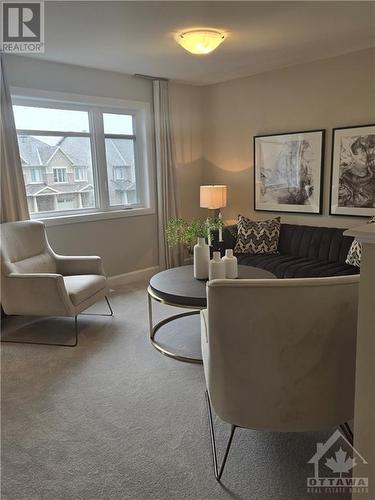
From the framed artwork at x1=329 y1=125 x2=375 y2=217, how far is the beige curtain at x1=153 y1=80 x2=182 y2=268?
1.99m

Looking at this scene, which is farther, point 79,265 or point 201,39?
point 79,265

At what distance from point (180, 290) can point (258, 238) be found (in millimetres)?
1770

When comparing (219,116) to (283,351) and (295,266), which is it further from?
(283,351)

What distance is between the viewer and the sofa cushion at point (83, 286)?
329cm

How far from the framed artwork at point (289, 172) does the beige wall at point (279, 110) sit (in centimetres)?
8

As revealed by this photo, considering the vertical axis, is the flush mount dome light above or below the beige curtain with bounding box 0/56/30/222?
above

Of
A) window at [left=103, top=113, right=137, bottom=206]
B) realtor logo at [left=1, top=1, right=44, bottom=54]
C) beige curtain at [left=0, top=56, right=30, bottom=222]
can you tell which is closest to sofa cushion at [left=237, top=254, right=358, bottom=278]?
window at [left=103, top=113, right=137, bottom=206]

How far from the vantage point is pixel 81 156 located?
4551 millimetres

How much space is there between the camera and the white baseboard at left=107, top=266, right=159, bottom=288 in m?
4.86

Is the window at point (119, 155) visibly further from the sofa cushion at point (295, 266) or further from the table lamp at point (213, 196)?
the sofa cushion at point (295, 266)

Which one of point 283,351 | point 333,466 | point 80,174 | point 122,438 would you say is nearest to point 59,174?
point 80,174

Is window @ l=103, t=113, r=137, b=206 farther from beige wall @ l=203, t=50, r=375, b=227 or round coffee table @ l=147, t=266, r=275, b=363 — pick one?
round coffee table @ l=147, t=266, r=275, b=363

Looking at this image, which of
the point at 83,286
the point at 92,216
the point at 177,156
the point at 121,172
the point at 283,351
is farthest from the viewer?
the point at 177,156

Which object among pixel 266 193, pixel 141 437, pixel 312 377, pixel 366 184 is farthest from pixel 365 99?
pixel 141 437
